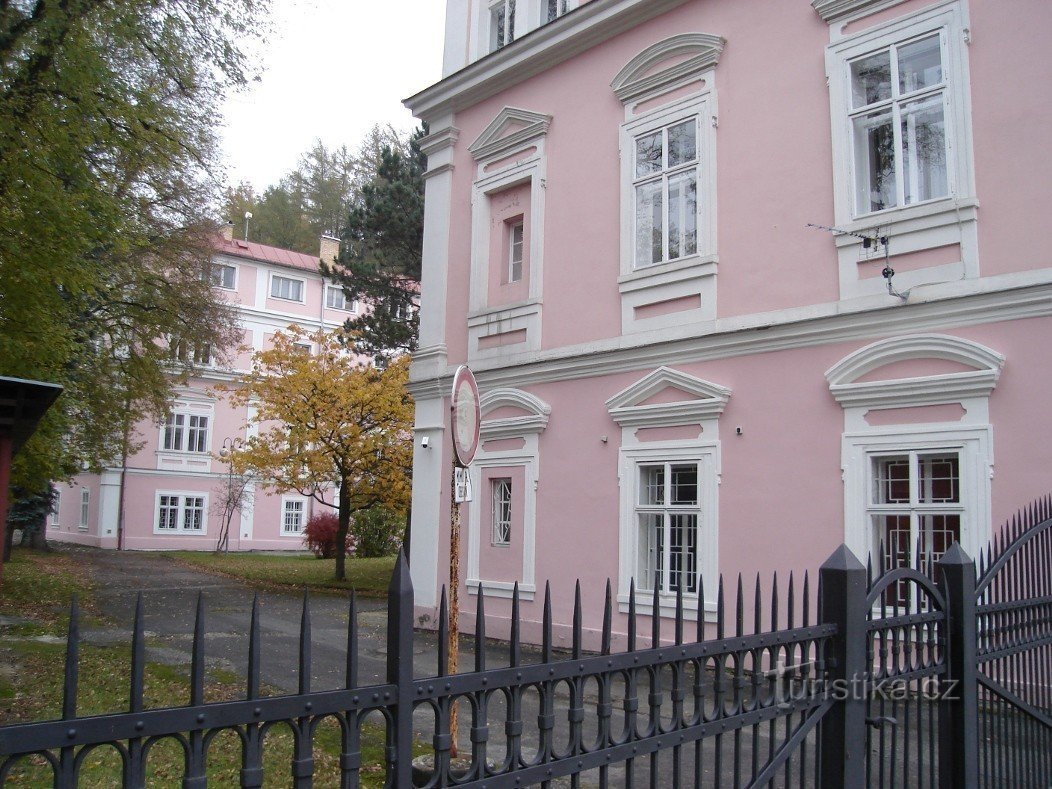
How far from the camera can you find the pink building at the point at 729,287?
9016 mm

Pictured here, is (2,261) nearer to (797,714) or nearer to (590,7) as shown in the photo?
(590,7)

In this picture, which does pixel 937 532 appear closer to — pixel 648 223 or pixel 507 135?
pixel 648 223

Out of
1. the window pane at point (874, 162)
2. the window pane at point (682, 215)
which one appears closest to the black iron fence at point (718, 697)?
→ the window pane at point (874, 162)

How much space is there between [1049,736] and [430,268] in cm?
1266

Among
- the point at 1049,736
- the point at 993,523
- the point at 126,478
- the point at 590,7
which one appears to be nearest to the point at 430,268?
the point at 590,7

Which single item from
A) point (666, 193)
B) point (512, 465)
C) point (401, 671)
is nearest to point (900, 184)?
point (666, 193)

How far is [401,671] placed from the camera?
215 centimetres

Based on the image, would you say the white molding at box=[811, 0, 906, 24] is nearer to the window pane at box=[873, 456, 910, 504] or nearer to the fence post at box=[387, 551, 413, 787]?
the window pane at box=[873, 456, 910, 504]

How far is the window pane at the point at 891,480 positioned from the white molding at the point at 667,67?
19.0 ft

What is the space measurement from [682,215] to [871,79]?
288cm

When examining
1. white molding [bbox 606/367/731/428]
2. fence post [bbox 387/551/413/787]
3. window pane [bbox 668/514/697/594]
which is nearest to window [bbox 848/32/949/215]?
white molding [bbox 606/367/731/428]

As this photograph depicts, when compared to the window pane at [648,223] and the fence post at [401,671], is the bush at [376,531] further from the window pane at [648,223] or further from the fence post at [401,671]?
the fence post at [401,671]

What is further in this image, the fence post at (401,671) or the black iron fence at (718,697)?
the fence post at (401,671)

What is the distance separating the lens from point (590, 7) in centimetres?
1314
